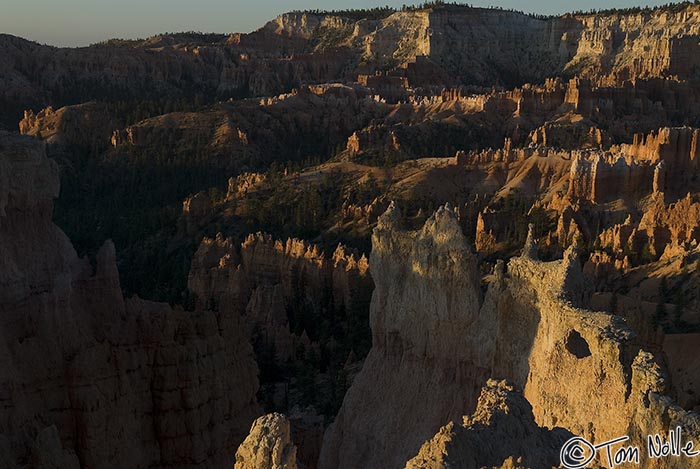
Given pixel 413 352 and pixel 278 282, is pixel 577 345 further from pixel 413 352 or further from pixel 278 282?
pixel 278 282

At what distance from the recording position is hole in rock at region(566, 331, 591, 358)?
1518 cm

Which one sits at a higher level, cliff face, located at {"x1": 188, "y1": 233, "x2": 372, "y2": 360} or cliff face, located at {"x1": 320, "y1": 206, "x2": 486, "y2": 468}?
cliff face, located at {"x1": 320, "y1": 206, "x2": 486, "y2": 468}

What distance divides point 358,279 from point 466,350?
2669 cm

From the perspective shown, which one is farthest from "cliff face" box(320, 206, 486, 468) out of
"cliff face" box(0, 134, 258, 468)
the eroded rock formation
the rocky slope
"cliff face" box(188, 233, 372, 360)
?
the rocky slope

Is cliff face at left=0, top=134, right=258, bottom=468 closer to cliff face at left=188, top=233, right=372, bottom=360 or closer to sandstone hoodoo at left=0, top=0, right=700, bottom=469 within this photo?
sandstone hoodoo at left=0, top=0, right=700, bottom=469

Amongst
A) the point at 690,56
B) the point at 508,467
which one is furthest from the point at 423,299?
the point at 690,56

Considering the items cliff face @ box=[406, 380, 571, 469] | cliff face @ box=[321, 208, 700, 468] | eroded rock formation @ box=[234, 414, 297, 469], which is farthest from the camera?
cliff face @ box=[321, 208, 700, 468]

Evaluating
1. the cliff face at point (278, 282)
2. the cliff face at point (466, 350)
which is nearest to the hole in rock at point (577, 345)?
the cliff face at point (466, 350)

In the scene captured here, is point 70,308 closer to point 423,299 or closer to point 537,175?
point 423,299

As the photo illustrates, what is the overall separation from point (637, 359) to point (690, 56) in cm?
12617

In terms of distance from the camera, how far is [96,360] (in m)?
19.4

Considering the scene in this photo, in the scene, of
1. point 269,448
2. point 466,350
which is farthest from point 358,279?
point 269,448

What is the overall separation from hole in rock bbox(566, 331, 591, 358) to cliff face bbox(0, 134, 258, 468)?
8819 millimetres

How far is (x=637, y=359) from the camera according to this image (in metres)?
13.1
